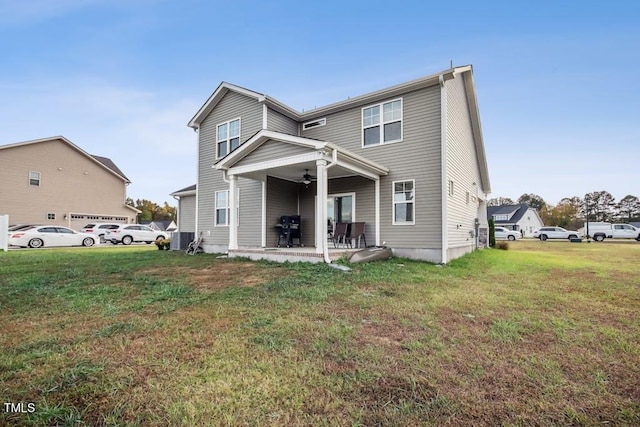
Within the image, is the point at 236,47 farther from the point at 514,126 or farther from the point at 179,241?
the point at 514,126

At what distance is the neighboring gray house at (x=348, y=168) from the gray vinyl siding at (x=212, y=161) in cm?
4

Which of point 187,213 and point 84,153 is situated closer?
point 187,213

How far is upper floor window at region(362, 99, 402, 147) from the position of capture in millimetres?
9977

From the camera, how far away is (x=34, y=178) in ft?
74.0

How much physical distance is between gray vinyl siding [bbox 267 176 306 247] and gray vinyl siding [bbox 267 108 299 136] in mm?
1903

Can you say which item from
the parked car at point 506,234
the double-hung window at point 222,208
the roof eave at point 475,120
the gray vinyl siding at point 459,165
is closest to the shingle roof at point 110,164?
the double-hung window at point 222,208

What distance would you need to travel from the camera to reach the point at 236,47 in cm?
1381

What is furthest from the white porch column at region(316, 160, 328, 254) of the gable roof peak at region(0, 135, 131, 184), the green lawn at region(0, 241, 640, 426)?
the gable roof peak at region(0, 135, 131, 184)

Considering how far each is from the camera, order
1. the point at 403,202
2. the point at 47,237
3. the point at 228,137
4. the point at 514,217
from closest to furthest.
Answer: the point at 403,202, the point at 228,137, the point at 47,237, the point at 514,217

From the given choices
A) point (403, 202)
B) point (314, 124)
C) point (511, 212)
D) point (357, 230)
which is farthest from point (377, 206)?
point (511, 212)

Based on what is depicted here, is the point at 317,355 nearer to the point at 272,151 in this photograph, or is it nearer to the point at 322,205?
the point at 322,205

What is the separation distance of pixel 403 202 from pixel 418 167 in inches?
46.0

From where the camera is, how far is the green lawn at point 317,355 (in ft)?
6.38

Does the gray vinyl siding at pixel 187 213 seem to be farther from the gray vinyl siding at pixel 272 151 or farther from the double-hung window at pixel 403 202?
the double-hung window at pixel 403 202
